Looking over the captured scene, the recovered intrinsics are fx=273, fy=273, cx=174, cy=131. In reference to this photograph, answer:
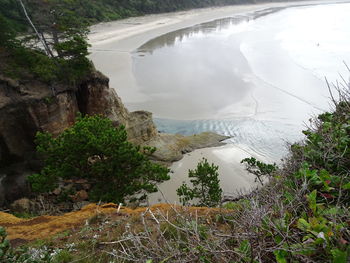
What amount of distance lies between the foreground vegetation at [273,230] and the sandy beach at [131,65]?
1.55m

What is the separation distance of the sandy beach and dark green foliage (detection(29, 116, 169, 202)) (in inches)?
96.4

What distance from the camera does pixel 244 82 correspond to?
30953mm

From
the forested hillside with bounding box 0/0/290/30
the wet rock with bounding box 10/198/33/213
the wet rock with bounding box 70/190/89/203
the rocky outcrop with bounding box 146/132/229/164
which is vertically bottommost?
the rocky outcrop with bounding box 146/132/229/164

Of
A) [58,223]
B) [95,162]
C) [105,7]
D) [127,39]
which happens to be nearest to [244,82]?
[95,162]

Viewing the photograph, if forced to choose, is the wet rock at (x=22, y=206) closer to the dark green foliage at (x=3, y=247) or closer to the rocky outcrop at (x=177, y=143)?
the rocky outcrop at (x=177, y=143)

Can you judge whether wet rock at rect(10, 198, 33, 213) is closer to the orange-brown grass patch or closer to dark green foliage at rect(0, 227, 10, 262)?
the orange-brown grass patch

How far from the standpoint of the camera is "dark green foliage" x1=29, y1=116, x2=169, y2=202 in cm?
963

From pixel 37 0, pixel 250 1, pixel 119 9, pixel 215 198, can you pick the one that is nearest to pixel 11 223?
pixel 215 198

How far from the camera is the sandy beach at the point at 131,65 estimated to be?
639 inches

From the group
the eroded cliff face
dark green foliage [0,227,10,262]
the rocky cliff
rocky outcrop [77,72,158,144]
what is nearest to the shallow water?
rocky outcrop [77,72,158,144]

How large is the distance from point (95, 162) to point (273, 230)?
7743 mm

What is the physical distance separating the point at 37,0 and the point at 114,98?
19.1 m

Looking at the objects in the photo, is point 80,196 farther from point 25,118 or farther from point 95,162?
point 25,118

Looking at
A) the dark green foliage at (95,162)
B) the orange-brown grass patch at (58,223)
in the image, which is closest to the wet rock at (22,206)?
the dark green foliage at (95,162)
